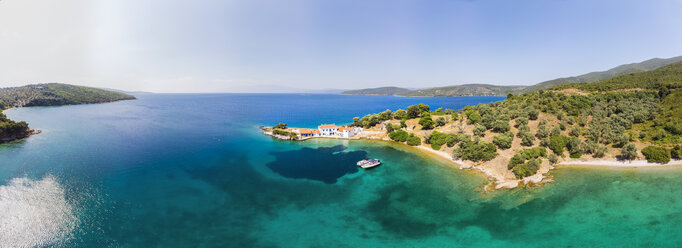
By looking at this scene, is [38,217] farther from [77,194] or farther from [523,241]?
[523,241]

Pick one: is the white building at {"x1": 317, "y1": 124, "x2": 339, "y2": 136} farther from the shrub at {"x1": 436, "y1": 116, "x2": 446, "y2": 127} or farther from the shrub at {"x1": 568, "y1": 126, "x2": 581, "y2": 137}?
the shrub at {"x1": 568, "y1": 126, "x2": 581, "y2": 137}

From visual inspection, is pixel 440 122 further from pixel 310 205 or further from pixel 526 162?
pixel 310 205

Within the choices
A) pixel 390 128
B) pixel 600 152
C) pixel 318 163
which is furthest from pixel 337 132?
pixel 600 152

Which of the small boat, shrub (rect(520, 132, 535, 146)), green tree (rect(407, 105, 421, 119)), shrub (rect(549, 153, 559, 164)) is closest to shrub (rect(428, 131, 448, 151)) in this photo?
shrub (rect(520, 132, 535, 146))

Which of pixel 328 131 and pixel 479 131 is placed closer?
pixel 479 131

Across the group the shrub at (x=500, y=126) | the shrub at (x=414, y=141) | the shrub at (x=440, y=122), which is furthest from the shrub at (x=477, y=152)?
the shrub at (x=440, y=122)

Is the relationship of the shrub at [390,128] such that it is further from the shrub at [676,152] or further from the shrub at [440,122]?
the shrub at [676,152]
